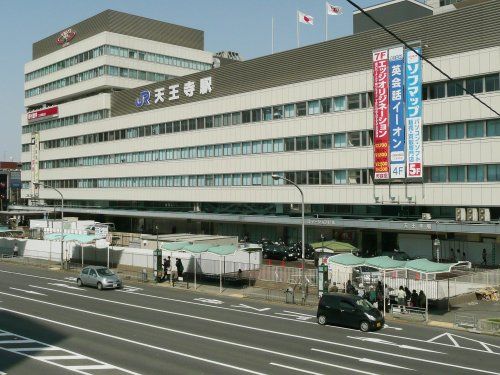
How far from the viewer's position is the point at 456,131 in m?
49.2

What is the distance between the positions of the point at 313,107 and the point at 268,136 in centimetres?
753

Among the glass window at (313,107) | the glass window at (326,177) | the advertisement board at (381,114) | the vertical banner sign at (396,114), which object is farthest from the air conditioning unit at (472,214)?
the glass window at (313,107)

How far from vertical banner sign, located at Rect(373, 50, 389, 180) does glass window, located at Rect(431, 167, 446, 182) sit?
4.39 metres

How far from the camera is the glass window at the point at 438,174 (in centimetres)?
5022

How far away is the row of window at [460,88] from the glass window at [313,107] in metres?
12.6

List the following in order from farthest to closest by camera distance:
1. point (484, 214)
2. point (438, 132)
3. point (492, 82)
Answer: point (438, 132) < point (484, 214) < point (492, 82)

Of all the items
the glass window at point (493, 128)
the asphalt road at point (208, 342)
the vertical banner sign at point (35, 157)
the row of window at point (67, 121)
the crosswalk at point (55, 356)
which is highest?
the row of window at point (67, 121)

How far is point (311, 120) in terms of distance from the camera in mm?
60656

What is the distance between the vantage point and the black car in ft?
92.3

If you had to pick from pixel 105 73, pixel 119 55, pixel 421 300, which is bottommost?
pixel 421 300

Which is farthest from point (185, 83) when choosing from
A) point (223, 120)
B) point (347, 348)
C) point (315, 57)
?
point (347, 348)

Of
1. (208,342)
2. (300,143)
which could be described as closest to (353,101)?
(300,143)

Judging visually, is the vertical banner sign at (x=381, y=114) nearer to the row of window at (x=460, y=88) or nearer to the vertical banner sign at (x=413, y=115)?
the vertical banner sign at (x=413, y=115)

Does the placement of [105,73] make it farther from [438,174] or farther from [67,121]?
[438,174]
